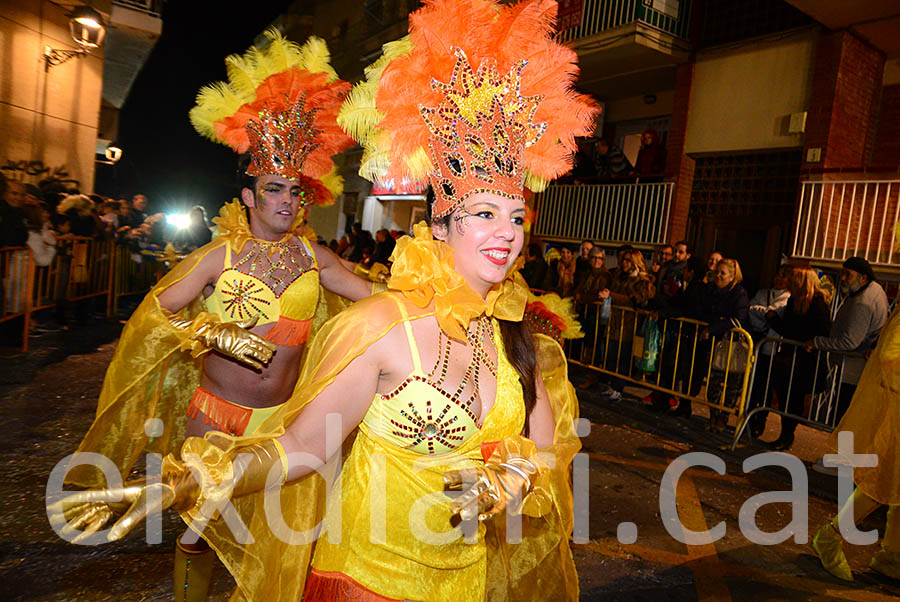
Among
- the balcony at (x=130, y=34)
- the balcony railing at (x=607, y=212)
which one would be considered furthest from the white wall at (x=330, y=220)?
the balcony railing at (x=607, y=212)

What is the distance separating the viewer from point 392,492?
1696 mm

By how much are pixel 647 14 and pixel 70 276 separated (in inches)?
453

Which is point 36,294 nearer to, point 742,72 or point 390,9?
point 742,72

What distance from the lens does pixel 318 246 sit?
3.37 meters

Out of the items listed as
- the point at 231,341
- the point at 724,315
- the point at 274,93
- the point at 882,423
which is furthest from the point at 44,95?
the point at 882,423

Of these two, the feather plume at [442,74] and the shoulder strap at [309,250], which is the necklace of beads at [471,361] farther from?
the shoulder strap at [309,250]

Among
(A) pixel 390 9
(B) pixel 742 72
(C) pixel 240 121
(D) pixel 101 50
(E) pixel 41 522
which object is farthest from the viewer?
(A) pixel 390 9

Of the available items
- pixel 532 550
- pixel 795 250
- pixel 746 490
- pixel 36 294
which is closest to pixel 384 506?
pixel 532 550

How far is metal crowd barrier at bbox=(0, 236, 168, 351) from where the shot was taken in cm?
744

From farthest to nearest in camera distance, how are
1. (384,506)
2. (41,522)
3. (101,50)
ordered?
(101,50)
(41,522)
(384,506)

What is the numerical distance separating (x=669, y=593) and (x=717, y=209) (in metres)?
9.88

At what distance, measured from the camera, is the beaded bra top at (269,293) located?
9.78ft

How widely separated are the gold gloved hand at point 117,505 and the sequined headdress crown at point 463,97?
103cm

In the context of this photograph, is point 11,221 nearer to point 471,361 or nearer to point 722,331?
point 471,361
